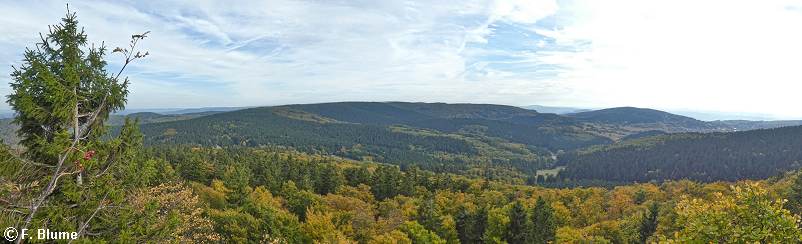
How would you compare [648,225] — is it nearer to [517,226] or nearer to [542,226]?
[542,226]

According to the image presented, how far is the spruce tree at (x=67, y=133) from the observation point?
16.7 meters

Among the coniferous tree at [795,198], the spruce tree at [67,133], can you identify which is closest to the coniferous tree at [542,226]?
the coniferous tree at [795,198]

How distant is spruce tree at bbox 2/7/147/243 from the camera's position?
16703 millimetres

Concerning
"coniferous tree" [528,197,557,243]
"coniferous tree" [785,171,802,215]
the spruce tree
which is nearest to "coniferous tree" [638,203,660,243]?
"coniferous tree" [528,197,557,243]

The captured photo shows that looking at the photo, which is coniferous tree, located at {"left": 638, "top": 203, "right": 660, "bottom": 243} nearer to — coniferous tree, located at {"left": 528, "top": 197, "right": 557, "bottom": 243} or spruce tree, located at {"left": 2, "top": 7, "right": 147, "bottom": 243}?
coniferous tree, located at {"left": 528, "top": 197, "right": 557, "bottom": 243}

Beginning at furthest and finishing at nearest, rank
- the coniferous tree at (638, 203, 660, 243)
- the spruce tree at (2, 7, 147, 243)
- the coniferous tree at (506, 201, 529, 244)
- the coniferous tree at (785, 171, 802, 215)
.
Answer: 1. the coniferous tree at (638, 203, 660, 243)
2. the coniferous tree at (785, 171, 802, 215)
3. the coniferous tree at (506, 201, 529, 244)
4. the spruce tree at (2, 7, 147, 243)

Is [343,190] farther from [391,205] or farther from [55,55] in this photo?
[55,55]

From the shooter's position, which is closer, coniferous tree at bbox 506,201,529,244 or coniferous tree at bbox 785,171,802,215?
coniferous tree at bbox 506,201,529,244

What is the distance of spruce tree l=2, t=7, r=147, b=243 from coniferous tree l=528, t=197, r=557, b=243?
67.2 meters

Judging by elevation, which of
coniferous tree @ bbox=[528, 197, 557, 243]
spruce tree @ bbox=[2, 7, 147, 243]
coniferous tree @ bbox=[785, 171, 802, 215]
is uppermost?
spruce tree @ bbox=[2, 7, 147, 243]

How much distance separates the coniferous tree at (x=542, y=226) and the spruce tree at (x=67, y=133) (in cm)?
6725

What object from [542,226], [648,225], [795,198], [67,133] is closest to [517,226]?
[542,226]

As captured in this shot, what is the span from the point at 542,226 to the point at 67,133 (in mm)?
72513

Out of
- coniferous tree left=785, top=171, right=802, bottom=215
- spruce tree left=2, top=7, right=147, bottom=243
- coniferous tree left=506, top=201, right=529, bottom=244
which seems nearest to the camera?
spruce tree left=2, top=7, right=147, bottom=243
